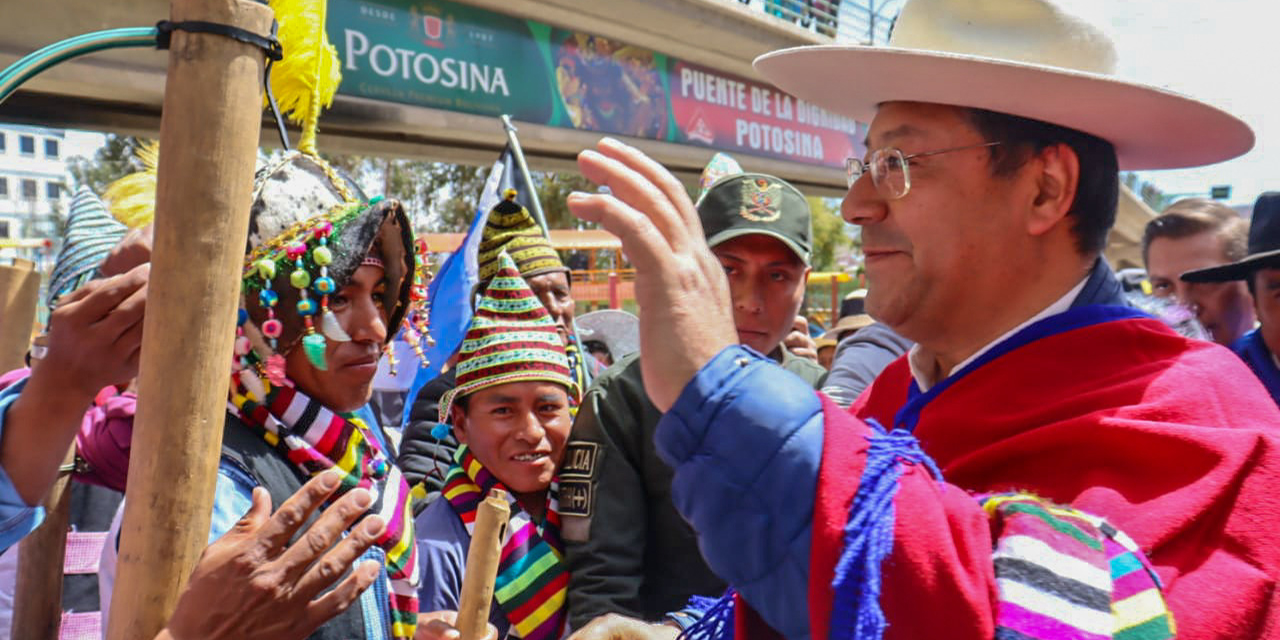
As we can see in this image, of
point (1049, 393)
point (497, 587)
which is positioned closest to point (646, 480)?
point (497, 587)

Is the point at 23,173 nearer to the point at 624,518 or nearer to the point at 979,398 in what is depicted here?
the point at 624,518

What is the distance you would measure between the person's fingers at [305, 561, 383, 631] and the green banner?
5.90 m

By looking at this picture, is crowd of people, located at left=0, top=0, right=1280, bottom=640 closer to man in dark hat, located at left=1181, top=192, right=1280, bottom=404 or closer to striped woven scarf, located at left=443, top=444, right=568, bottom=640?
striped woven scarf, located at left=443, top=444, right=568, bottom=640

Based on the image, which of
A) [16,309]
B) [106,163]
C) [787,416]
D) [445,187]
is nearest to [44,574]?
[16,309]

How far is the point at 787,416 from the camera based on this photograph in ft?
3.98

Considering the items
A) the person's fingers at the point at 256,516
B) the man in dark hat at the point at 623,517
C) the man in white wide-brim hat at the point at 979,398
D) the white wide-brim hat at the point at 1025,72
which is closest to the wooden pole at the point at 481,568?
the man in white wide-brim hat at the point at 979,398

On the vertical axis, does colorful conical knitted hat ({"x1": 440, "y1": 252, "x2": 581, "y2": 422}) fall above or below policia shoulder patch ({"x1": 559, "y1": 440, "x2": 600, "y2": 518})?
above

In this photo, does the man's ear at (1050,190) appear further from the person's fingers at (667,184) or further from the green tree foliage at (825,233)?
the green tree foliage at (825,233)

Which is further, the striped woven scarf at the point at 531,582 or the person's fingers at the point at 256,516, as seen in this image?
the striped woven scarf at the point at 531,582

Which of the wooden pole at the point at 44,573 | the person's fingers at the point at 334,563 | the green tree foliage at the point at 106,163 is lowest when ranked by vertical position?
the wooden pole at the point at 44,573

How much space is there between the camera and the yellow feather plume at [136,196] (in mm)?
3627

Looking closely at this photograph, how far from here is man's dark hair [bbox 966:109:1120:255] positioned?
1.75 m

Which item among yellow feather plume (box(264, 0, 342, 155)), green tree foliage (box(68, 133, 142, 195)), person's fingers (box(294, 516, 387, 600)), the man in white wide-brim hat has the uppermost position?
green tree foliage (box(68, 133, 142, 195))

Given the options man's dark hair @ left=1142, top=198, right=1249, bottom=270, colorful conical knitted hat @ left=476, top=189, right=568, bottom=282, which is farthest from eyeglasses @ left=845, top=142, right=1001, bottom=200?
man's dark hair @ left=1142, top=198, right=1249, bottom=270
